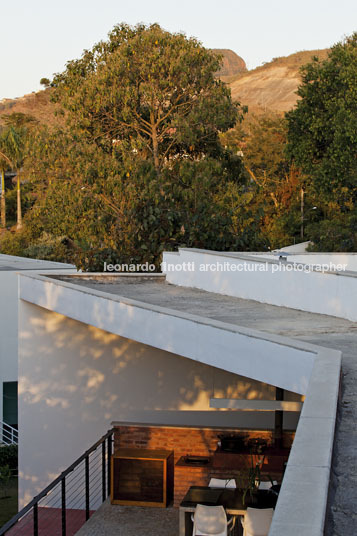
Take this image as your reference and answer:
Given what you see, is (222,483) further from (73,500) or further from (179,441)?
(73,500)

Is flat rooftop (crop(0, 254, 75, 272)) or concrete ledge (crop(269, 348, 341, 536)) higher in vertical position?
concrete ledge (crop(269, 348, 341, 536))

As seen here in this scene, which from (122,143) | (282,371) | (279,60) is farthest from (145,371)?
(279,60)

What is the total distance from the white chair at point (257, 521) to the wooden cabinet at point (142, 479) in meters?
2.32

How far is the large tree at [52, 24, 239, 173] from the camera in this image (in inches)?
1033

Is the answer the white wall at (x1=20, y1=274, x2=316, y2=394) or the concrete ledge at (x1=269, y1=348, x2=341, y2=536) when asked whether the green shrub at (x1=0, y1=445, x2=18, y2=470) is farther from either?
the concrete ledge at (x1=269, y1=348, x2=341, y2=536)

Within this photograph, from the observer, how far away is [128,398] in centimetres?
1194

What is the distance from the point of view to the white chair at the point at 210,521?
870cm

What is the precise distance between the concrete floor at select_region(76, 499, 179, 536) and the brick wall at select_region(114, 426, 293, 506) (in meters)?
0.37

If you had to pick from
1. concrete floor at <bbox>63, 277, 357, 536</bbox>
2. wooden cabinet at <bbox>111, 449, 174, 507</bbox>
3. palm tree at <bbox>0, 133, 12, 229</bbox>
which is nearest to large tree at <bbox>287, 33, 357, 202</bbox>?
concrete floor at <bbox>63, 277, 357, 536</bbox>

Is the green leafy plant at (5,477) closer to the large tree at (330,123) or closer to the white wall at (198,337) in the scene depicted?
the white wall at (198,337)

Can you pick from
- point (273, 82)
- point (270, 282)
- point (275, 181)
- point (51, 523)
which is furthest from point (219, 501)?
point (273, 82)

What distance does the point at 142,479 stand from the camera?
1081 cm

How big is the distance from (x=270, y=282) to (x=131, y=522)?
→ 4020mm

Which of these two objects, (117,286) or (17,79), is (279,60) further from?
(117,286)
